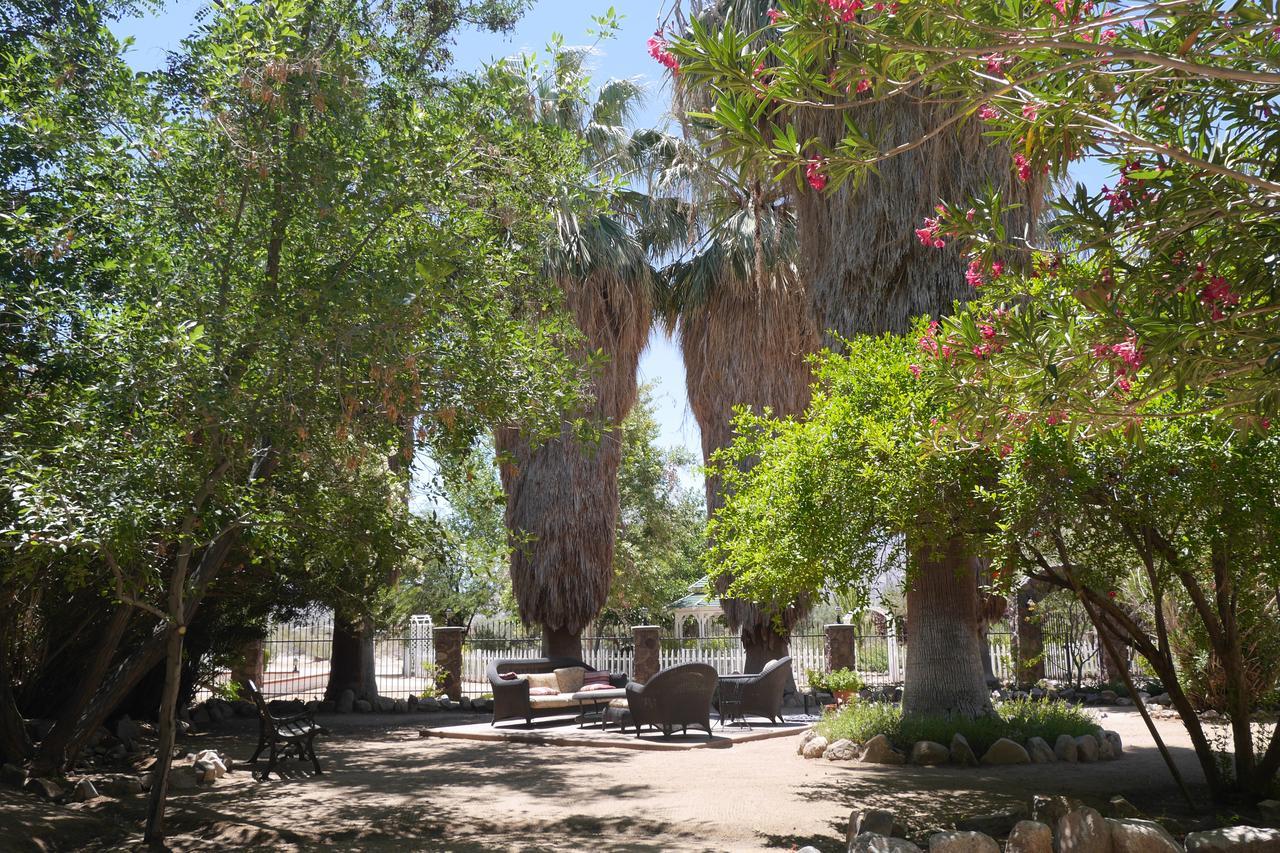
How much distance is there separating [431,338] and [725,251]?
9968 millimetres

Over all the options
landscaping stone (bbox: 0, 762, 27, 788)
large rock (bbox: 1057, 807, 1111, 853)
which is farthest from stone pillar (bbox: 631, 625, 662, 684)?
large rock (bbox: 1057, 807, 1111, 853)

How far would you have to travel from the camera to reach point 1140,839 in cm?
565

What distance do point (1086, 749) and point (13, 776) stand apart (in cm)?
1047

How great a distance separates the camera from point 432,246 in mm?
7258

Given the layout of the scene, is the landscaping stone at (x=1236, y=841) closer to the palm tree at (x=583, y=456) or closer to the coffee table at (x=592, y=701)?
the coffee table at (x=592, y=701)

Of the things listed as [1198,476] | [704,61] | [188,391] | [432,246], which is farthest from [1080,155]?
[188,391]

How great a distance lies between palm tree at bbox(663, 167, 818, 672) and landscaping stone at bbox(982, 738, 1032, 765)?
6.08 meters

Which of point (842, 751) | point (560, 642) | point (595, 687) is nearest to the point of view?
point (842, 751)

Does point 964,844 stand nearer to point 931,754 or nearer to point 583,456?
point 931,754

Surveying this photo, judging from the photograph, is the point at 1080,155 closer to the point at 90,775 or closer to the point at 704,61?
the point at 704,61

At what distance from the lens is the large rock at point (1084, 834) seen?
5699 millimetres

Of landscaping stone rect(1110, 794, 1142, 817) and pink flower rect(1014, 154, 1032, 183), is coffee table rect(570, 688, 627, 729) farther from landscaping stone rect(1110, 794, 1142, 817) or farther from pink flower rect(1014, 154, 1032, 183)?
pink flower rect(1014, 154, 1032, 183)

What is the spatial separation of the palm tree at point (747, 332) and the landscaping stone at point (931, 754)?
5.95 m

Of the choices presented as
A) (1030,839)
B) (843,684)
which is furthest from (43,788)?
(843,684)
